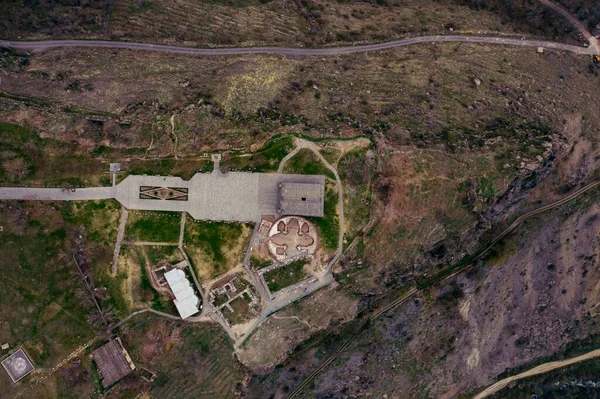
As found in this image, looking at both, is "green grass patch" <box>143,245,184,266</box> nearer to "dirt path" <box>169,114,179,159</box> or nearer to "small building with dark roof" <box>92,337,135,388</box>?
"small building with dark roof" <box>92,337,135,388</box>

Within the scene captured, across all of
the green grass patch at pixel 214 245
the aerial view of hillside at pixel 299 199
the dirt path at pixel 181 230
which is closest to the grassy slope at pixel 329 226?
the aerial view of hillside at pixel 299 199

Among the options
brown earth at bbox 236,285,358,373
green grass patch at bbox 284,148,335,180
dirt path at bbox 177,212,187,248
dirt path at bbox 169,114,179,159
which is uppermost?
dirt path at bbox 169,114,179,159

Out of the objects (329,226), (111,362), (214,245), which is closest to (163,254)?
(214,245)

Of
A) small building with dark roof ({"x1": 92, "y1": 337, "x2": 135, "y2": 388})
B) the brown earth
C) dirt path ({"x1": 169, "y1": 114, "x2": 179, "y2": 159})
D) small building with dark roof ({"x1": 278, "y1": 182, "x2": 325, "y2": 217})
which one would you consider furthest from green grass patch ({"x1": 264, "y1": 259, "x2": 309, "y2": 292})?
small building with dark roof ({"x1": 92, "y1": 337, "x2": 135, "y2": 388})

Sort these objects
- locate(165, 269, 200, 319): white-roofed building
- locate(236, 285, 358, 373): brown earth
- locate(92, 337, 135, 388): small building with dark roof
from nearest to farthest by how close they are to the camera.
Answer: locate(165, 269, 200, 319): white-roofed building → locate(92, 337, 135, 388): small building with dark roof → locate(236, 285, 358, 373): brown earth

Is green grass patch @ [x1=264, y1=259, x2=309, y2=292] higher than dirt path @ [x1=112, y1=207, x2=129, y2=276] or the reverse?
the reverse

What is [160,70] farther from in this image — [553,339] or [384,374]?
[553,339]

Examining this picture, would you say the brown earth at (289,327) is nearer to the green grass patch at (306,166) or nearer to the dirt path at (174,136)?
the green grass patch at (306,166)
